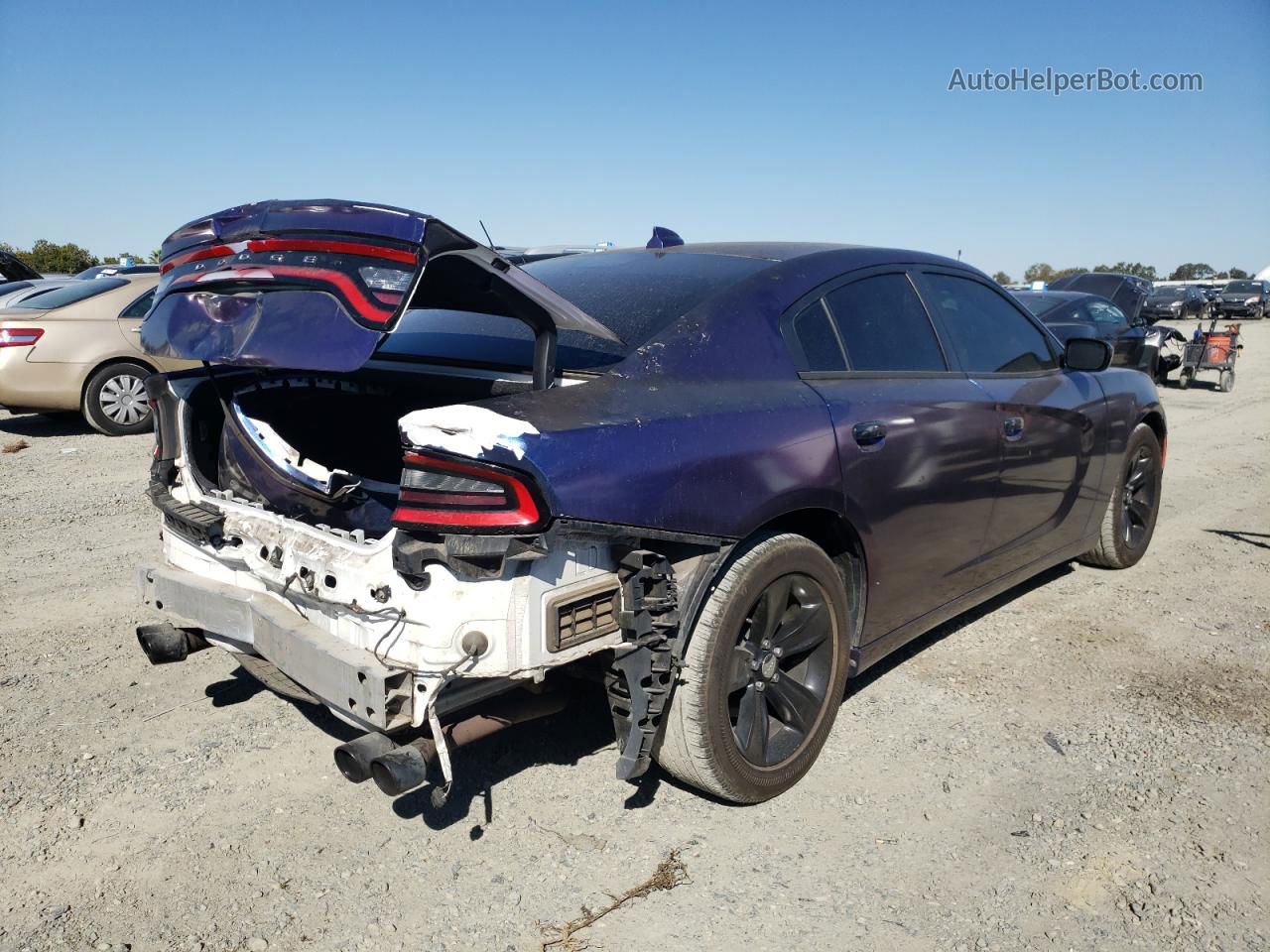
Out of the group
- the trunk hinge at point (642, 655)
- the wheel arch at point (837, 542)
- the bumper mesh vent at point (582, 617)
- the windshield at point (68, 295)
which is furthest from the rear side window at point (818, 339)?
the windshield at point (68, 295)

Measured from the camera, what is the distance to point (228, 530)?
9.71 ft

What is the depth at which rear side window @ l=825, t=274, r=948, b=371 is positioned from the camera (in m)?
3.47

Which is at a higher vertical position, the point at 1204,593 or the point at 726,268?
the point at 726,268

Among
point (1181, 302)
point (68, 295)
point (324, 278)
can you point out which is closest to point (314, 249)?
point (324, 278)

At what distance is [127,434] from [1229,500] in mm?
9447

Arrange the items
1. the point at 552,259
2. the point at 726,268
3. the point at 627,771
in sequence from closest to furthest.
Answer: the point at 627,771
the point at 726,268
the point at 552,259

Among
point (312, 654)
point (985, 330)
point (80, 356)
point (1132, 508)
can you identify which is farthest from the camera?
point (80, 356)

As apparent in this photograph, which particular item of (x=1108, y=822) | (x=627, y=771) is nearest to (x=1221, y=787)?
(x=1108, y=822)

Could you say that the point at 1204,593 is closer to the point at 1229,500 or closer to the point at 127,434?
the point at 1229,500

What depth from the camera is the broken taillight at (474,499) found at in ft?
7.68

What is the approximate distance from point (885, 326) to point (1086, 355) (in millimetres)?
1512

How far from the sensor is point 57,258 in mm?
35125

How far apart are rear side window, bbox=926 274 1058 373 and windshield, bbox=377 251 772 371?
0.97 m

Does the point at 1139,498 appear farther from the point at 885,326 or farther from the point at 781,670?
the point at 781,670
